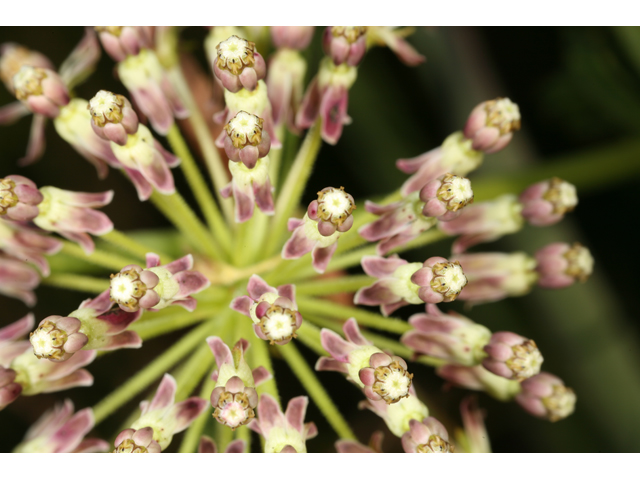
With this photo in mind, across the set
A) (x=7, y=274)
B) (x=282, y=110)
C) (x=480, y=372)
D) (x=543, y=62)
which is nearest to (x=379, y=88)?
(x=543, y=62)

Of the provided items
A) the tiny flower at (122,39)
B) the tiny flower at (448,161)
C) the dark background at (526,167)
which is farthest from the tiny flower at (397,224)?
the dark background at (526,167)

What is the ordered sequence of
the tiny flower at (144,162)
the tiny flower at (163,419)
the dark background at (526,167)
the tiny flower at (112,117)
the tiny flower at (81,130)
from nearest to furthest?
the tiny flower at (163,419), the tiny flower at (112,117), the tiny flower at (144,162), the tiny flower at (81,130), the dark background at (526,167)

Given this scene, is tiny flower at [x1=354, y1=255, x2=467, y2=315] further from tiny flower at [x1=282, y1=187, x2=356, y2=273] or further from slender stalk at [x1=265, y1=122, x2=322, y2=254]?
slender stalk at [x1=265, y1=122, x2=322, y2=254]

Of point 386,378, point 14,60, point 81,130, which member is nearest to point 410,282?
point 386,378

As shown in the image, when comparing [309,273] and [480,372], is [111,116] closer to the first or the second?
[309,273]

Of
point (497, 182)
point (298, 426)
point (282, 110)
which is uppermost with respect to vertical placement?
point (282, 110)

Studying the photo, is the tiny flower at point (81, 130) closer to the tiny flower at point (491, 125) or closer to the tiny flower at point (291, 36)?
the tiny flower at point (291, 36)
